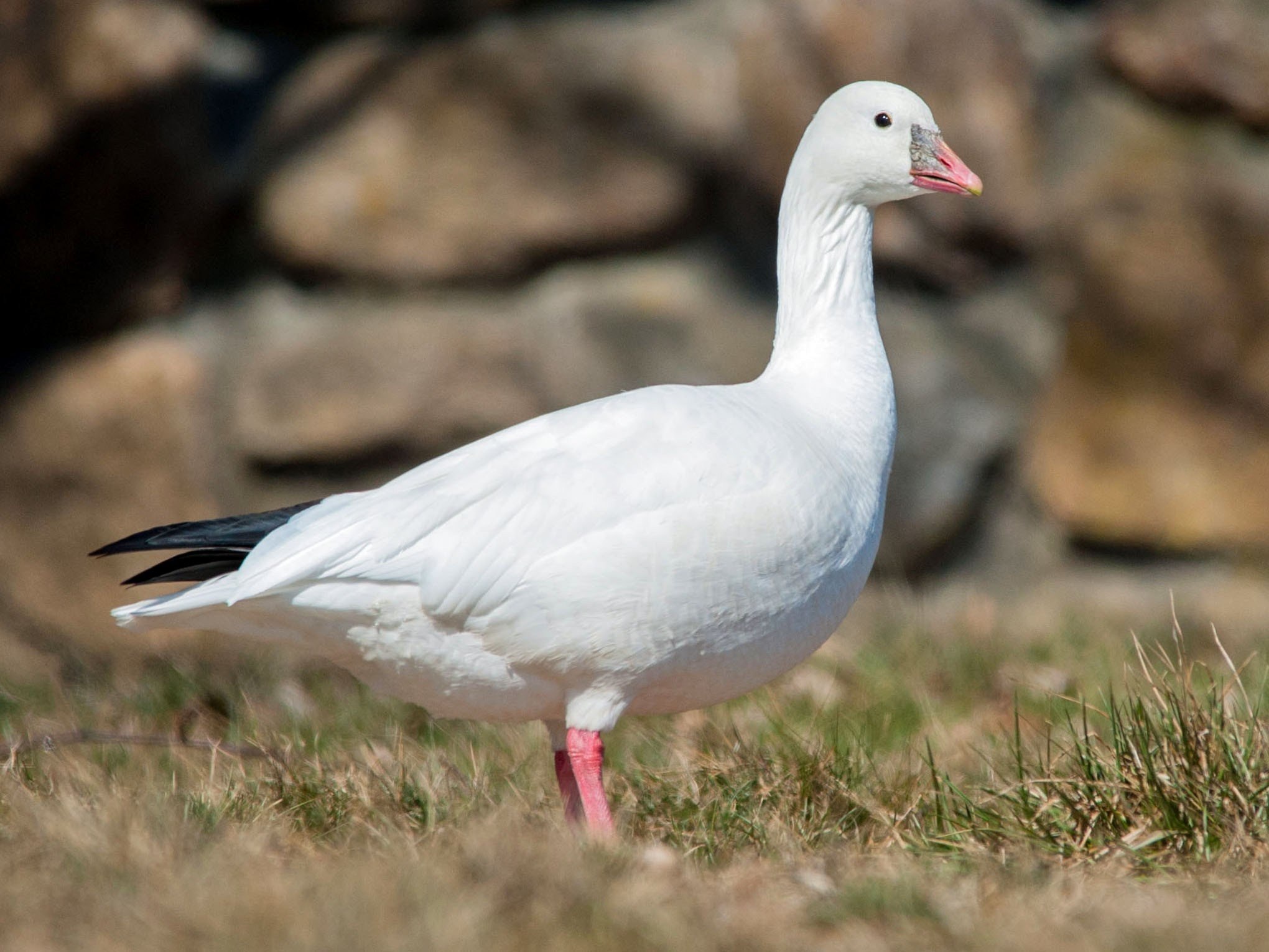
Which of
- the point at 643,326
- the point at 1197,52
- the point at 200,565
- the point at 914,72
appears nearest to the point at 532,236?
the point at 643,326

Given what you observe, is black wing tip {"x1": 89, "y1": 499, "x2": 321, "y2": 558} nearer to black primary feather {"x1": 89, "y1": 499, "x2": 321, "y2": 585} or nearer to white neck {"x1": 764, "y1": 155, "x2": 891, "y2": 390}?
black primary feather {"x1": 89, "y1": 499, "x2": 321, "y2": 585}

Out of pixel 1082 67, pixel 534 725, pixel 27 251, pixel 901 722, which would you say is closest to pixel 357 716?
pixel 534 725

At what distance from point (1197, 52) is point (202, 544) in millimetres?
2809

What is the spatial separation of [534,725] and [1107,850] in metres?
1.37

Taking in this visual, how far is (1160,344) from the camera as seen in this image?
3.84 m

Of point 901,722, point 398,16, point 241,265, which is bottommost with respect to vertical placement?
point 901,722

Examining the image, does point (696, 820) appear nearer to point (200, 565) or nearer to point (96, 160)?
point (200, 565)

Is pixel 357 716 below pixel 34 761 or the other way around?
below

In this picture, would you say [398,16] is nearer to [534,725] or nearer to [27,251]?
[27,251]

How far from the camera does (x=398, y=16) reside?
144 inches

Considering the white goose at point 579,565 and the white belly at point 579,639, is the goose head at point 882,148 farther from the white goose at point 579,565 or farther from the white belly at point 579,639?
the white belly at point 579,639

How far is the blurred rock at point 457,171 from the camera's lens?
3604 millimetres

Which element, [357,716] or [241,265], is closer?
[357,716]

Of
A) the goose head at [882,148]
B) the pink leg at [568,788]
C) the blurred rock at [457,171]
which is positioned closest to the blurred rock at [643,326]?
the blurred rock at [457,171]
